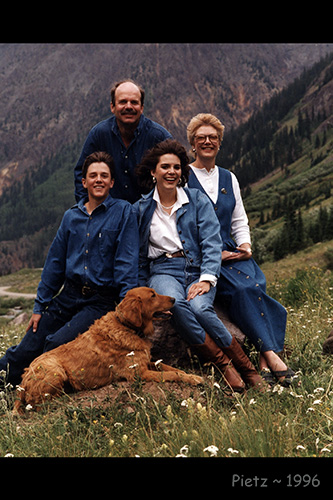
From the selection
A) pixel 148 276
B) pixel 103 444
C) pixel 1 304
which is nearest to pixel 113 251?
pixel 148 276

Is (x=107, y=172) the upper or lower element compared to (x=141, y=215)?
upper

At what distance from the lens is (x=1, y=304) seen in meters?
75.7

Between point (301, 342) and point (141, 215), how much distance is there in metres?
3.34

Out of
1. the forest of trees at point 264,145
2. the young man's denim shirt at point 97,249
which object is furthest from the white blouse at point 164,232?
the forest of trees at point 264,145

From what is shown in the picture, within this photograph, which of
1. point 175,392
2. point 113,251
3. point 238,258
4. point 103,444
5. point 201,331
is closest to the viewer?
point 103,444

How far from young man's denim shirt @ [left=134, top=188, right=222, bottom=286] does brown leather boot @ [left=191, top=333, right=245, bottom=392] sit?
33.9 inches

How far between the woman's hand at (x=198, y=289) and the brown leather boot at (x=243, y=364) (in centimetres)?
68

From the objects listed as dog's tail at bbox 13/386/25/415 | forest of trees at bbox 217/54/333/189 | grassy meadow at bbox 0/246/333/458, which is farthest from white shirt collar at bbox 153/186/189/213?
forest of trees at bbox 217/54/333/189

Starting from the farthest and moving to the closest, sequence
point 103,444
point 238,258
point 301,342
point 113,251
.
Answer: point 301,342
point 238,258
point 113,251
point 103,444

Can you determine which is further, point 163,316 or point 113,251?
point 113,251

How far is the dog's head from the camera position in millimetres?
5242

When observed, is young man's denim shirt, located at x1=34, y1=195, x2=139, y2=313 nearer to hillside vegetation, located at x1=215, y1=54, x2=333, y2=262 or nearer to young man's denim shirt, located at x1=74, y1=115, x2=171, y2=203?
young man's denim shirt, located at x1=74, y1=115, x2=171, y2=203

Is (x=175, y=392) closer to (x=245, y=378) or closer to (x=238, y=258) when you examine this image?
(x=245, y=378)

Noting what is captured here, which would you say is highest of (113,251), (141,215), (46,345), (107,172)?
(107,172)
